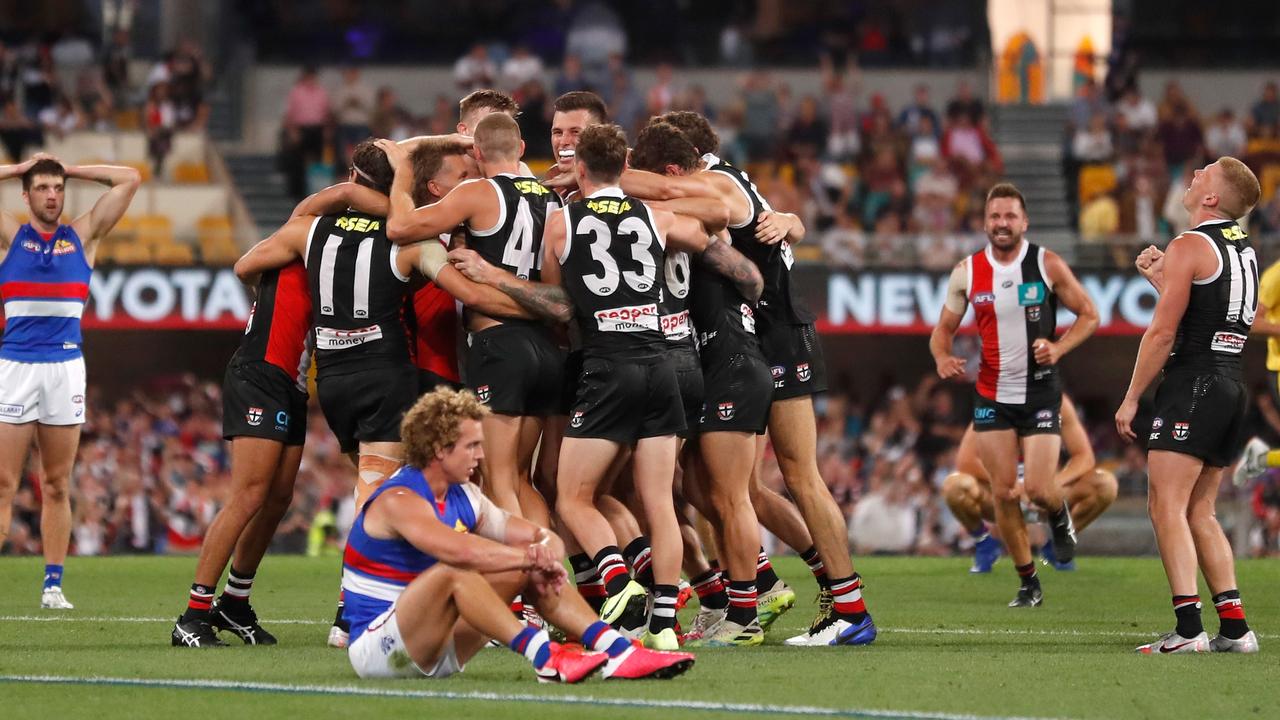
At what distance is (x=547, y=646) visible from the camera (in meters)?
7.05

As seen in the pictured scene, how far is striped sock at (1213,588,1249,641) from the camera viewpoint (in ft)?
28.9

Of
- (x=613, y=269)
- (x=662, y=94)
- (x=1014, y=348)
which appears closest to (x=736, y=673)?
(x=613, y=269)

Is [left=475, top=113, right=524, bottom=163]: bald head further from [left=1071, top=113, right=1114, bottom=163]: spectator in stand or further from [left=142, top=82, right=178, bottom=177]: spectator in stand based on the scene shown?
[left=1071, top=113, right=1114, bottom=163]: spectator in stand

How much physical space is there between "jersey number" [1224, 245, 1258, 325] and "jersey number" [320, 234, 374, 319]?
4085mm

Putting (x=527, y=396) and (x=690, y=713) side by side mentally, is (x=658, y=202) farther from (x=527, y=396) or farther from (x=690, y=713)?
(x=690, y=713)

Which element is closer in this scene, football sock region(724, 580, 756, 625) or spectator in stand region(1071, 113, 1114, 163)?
football sock region(724, 580, 756, 625)

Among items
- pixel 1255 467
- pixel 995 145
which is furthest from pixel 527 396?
pixel 995 145

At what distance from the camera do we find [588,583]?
9062 millimetres

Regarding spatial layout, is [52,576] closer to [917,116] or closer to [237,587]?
[237,587]

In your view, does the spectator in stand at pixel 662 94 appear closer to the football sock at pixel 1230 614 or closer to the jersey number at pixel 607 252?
the jersey number at pixel 607 252

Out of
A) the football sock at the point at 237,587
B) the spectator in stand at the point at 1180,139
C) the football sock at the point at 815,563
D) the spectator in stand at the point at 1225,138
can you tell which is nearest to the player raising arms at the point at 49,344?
the football sock at the point at 237,587

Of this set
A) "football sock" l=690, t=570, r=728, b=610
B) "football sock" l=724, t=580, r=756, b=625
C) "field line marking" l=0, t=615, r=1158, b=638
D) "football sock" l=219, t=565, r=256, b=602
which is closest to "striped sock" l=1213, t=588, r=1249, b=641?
"field line marking" l=0, t=615, r=1158, b=638

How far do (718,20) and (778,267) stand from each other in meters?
21.1

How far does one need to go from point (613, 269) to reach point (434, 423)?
1.64m
